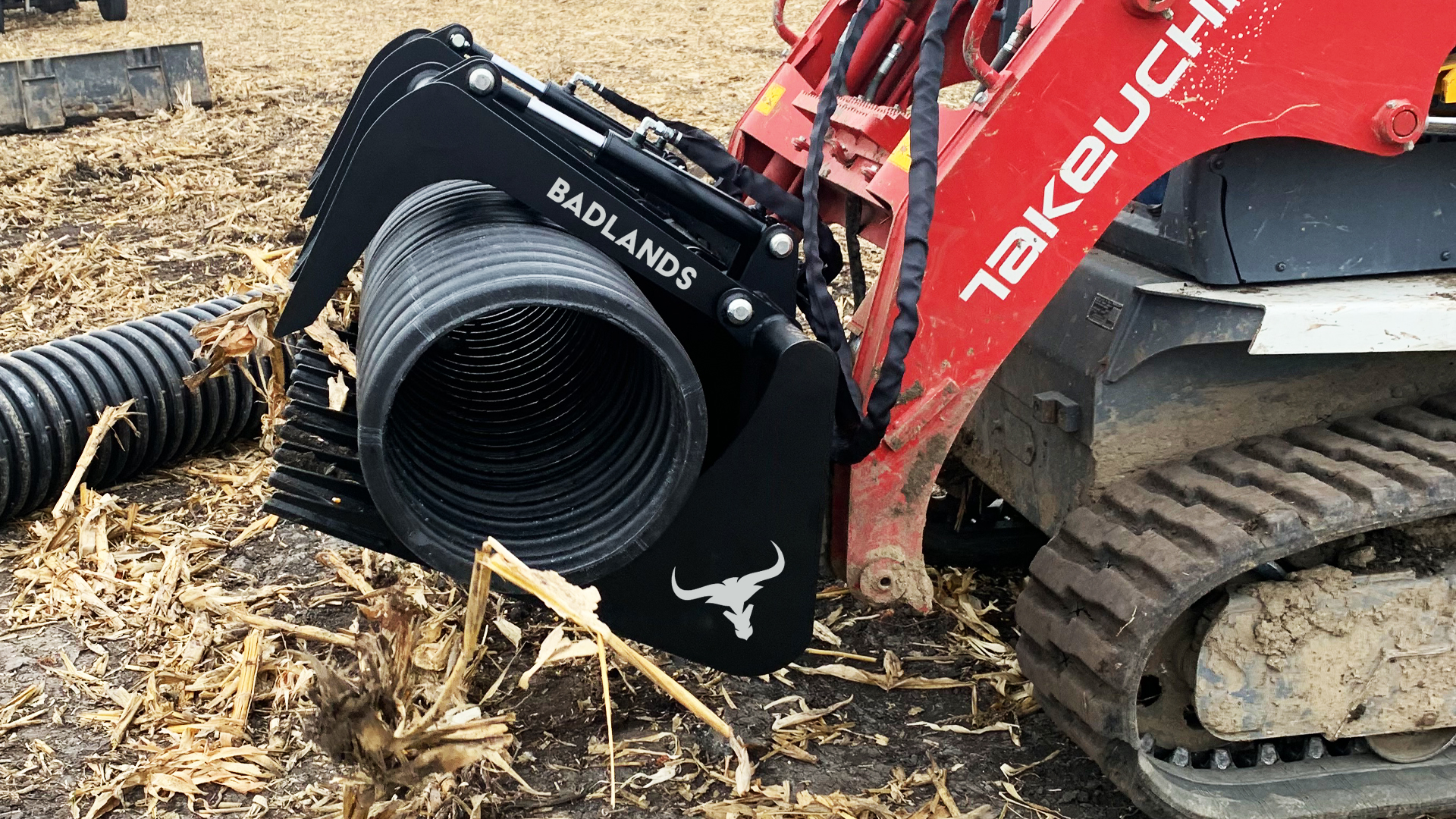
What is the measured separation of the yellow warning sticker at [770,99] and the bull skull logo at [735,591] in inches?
68.9

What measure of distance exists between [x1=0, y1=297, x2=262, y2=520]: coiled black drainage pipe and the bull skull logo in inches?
92.9

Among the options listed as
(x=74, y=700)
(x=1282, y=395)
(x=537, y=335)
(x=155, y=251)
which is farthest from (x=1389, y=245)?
(x=155, y=251)

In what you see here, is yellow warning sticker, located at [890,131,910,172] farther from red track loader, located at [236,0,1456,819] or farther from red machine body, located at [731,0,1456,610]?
red machine body, located at [731,0,1456,610]

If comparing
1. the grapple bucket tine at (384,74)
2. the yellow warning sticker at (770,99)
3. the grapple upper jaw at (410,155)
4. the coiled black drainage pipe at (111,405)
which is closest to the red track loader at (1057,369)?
the grapple upper jaw at (410,155)

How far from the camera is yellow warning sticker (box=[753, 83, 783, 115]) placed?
3883 millimetres

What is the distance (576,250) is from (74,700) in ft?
6.77

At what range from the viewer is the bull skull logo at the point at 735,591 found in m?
2.59

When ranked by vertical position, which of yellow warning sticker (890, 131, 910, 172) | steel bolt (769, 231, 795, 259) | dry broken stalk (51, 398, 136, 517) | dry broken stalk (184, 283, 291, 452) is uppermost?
yellow warning sticker (890, 131, 910, 172)

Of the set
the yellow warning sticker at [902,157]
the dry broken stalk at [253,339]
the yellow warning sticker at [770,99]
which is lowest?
the dry broken stalk at [253,339]

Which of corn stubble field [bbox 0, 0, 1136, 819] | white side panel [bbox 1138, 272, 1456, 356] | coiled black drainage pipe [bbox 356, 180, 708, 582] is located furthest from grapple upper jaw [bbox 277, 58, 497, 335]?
white side panel [bbox 1138, 272, 1456, 356]

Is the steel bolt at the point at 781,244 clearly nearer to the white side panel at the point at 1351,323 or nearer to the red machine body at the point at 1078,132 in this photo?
the red machine body at the point at 1078,132

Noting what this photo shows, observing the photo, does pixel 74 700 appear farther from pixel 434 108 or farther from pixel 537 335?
pixel 434 108

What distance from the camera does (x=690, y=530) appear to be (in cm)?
254

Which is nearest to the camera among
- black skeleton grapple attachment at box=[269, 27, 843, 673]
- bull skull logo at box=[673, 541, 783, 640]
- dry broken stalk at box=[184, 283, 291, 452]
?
black skeleton grapple attachment at box=[269, 27, 843, 673]
